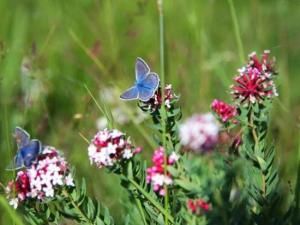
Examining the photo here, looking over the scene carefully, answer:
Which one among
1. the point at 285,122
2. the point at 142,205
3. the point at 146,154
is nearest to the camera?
the point at 142,205

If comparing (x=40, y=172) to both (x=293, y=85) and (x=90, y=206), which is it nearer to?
(x=90, y=206)

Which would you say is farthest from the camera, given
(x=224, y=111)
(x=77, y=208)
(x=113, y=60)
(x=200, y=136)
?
(x=113, y=60)

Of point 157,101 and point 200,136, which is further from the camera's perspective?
point 200,136

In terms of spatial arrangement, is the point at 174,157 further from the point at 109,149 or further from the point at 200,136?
the point at 200,136

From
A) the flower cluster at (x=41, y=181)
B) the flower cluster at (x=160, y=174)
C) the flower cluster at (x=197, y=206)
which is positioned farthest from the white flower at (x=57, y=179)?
the flower cluster at (x=197, y=206)

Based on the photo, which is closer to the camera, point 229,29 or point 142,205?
point 142,205

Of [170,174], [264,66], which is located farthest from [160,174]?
[264,66]

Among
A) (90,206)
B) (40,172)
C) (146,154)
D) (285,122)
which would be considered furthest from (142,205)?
(285,122)
